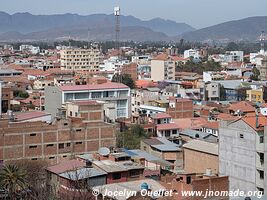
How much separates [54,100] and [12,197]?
41.0 ft

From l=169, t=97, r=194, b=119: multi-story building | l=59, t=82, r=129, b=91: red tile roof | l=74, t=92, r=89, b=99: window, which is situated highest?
l=59, t=82, r=129, b=91: red tile roof

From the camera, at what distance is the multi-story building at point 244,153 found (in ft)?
38.1

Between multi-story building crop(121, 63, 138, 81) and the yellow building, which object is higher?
multi-story building crop(121, 63, 138, 81)

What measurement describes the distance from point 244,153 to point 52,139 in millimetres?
6691

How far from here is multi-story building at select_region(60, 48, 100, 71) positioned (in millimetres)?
51844

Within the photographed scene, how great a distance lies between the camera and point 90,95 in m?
24.2

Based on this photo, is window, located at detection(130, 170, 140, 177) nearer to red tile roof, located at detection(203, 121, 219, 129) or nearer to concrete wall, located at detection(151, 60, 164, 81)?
red tile roof, located at detection(203, 121, 219, 129)

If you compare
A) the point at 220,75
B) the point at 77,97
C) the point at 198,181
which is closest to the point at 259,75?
the point at 220,75

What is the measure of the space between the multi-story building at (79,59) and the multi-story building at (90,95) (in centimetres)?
2722

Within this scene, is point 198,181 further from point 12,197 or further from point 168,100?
point 168,100

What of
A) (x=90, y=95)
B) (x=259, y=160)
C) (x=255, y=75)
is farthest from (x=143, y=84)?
(x=259, y=160)

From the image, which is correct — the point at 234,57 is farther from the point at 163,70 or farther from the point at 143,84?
the point at 143,84

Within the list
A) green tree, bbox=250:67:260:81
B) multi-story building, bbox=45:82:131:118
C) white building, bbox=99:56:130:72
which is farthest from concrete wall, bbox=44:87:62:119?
white building, bbox=99:56:130:72

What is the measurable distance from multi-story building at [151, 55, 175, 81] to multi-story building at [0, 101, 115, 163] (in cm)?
2398
